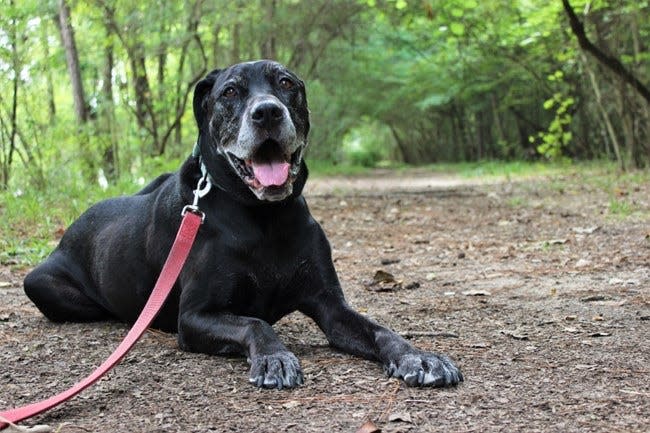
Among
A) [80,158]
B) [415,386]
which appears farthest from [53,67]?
[415,386]

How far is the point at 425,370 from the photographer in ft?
9.57

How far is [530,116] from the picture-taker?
32.2m

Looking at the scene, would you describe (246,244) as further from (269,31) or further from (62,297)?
(269,31)

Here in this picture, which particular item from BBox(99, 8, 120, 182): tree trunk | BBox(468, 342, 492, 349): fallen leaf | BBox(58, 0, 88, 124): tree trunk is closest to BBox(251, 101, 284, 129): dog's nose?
BBox(468, 342, 492, 349): fallen leaf

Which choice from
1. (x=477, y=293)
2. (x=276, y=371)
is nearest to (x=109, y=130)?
(x=477, y=293)

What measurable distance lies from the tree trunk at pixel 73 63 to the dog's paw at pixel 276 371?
9.41 meters

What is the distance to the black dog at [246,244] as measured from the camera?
3.36 metres

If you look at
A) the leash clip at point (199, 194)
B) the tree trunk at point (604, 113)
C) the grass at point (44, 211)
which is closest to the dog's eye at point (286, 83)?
the leash clip at point (199, 194)

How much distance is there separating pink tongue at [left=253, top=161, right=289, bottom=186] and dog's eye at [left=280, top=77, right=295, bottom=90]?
41 cm

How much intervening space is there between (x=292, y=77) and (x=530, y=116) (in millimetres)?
29903

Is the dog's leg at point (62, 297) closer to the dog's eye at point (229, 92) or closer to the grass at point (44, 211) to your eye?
the dog's eye at point (229, 92)

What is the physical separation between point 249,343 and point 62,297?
1.57 meters

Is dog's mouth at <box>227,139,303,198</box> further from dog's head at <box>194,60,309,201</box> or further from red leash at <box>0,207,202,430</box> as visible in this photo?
red leash at <box>0,207,202,430</box>

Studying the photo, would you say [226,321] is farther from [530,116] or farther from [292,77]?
[530,116]
